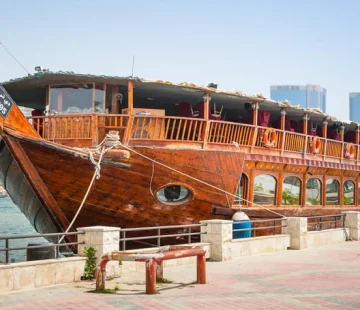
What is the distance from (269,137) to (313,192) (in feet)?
12.7

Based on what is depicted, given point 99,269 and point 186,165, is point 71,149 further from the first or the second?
point 99,269

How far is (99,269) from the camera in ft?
27.8

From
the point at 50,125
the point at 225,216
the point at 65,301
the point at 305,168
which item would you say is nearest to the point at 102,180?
the point at 50,125

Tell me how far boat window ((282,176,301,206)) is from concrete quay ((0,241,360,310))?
18.9 ft

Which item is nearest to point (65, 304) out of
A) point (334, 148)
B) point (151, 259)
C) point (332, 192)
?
point (151, 259)

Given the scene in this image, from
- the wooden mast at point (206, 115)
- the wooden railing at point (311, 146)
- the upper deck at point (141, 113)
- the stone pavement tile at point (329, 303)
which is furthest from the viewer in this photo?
the wooden railing at point (311, 146)

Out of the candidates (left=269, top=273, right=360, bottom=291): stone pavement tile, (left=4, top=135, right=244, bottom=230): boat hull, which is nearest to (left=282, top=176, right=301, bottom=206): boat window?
(left=4, top=135, right=244, bottom=230): boat hull

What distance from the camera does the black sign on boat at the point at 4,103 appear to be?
12.2m

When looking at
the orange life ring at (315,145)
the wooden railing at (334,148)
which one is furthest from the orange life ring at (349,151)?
the orange life ring at (315,145)

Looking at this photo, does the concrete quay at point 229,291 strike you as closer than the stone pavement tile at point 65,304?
No

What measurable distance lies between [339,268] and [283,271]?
126 centimetres

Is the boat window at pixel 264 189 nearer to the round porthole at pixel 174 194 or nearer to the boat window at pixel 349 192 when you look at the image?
the round porthole at pixel 174 194

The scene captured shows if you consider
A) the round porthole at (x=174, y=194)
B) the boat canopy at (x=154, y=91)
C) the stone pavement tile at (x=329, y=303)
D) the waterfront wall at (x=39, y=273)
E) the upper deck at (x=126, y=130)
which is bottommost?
the stone pavement tile at (x=329, y=303)

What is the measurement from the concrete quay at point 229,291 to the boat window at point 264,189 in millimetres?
4504
